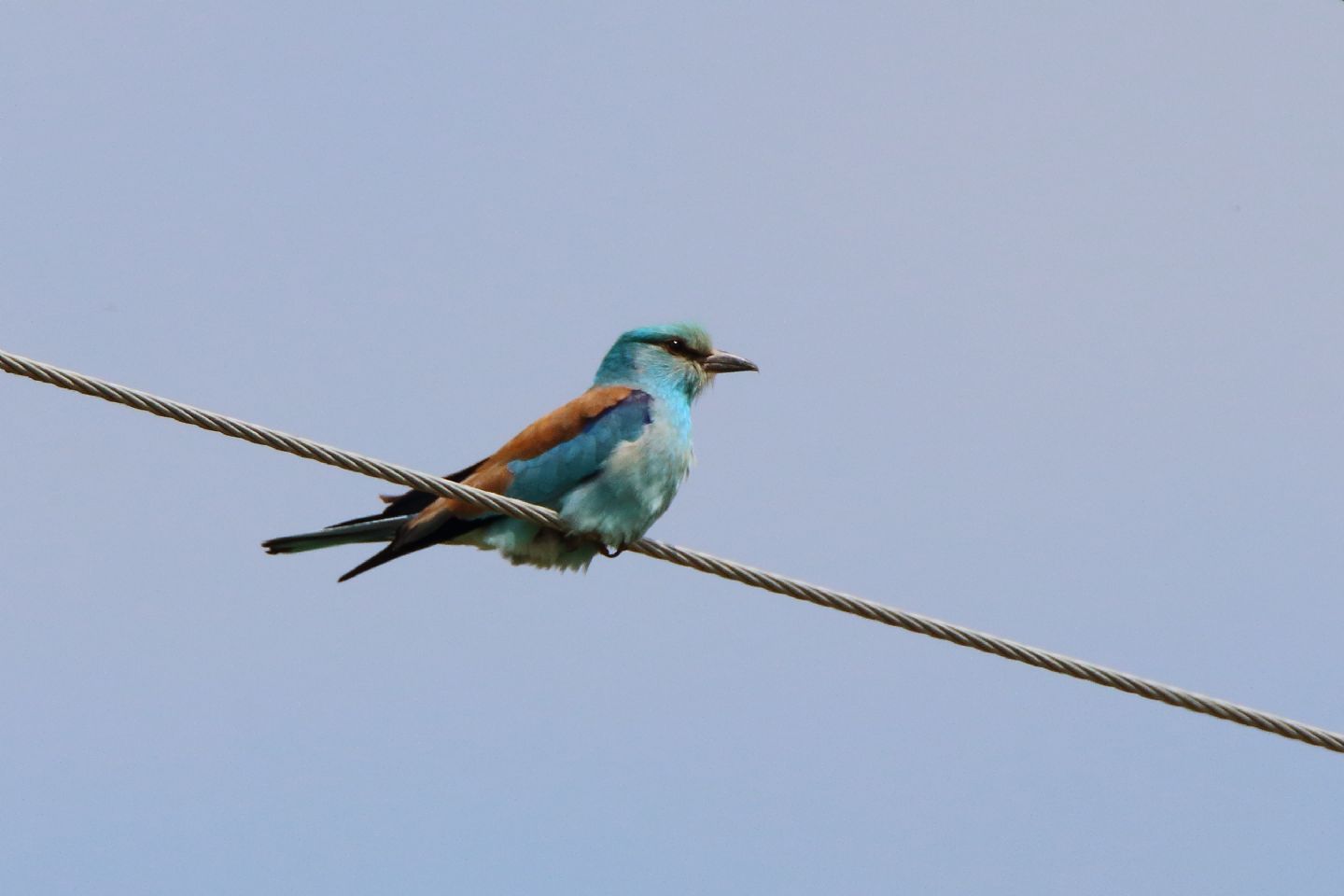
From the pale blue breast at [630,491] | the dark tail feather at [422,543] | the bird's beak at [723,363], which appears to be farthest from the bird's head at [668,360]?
the dark tail feather at [422,543]

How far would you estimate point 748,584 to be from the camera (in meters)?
4.93

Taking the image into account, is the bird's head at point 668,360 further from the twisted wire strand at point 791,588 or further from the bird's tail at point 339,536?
the twisted wire strand at point 791,588

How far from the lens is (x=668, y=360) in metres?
6.87

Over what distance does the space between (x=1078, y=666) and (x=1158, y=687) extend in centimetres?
21

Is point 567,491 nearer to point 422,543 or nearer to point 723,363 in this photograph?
point 422,543

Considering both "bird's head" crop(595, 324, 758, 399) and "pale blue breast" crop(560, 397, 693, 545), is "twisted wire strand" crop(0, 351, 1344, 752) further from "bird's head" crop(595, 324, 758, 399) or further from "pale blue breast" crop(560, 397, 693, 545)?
"bird's head" crop(595, 324, 758, 399)

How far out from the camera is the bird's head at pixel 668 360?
269 inches

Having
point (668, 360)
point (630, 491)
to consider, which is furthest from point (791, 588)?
point (668, 360)

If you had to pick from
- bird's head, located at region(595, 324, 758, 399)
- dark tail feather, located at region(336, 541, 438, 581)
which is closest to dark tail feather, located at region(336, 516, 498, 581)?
dark tail feather, located at region(336, 541, 438, 581)

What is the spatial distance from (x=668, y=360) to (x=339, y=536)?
138 cm

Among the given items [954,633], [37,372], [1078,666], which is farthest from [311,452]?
[1078,666]

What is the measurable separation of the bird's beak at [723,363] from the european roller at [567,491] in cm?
37

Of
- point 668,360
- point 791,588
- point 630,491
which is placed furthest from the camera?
point 668,360

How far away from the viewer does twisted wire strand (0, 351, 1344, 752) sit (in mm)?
4332
